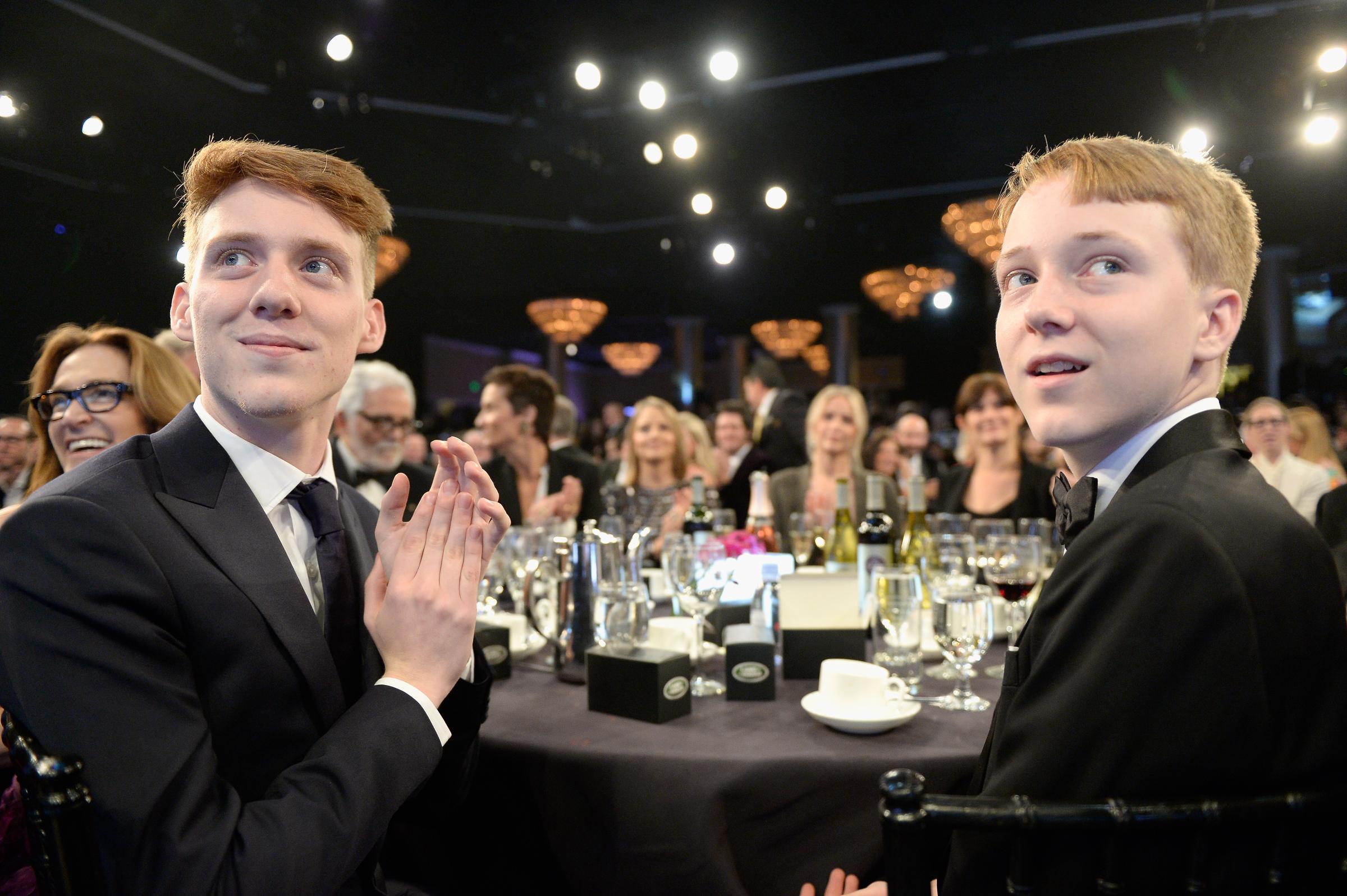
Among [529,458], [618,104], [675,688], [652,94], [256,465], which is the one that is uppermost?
[618,104]

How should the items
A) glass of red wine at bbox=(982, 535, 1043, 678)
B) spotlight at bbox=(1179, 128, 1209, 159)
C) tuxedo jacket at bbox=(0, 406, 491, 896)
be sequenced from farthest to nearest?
spotlight at bbox=(1179, 128, 1209, 159)
glass of red wine at bbox=(982, 535, 1043, 678)
tuxedo jacket at bbox=(0, 406, 491, 896)

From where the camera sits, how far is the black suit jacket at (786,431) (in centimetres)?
665

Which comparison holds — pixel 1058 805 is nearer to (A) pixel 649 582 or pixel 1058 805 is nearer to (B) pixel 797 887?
(B) pixel 797 887

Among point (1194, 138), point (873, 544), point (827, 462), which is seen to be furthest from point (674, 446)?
point (1194, 138)

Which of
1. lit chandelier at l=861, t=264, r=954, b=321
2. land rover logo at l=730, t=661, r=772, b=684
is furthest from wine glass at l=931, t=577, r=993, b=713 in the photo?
lit chandelier at l=861, t=264, r=954, b=321

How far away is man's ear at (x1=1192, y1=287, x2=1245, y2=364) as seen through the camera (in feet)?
3.32

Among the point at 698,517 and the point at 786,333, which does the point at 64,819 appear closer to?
the point at 698,517

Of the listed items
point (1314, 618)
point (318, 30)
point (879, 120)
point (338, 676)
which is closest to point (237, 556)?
point (338, 676)

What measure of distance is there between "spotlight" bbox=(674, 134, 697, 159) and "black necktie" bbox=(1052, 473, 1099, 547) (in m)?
6.67

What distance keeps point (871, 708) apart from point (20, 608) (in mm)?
1345

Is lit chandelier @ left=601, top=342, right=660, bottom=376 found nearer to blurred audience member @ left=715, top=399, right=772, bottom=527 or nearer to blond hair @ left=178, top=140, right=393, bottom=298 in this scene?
blurred audience member @ left=715, top=399, right=772, bottom=527

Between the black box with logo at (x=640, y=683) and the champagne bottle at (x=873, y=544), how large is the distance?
0.86 meters

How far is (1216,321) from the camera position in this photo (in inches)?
40.2

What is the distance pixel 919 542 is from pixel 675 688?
148 centimetres
